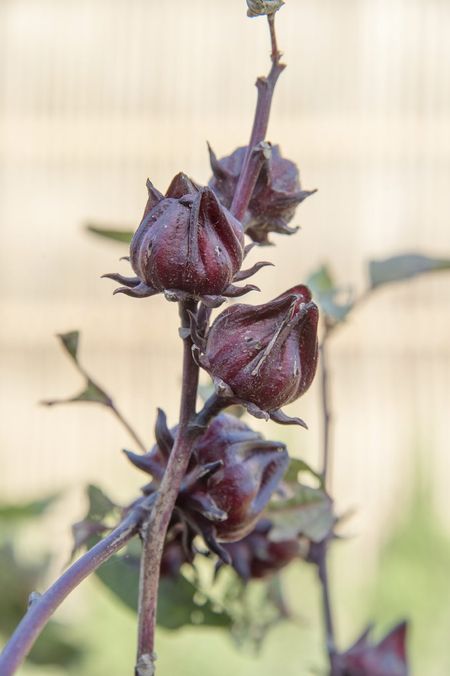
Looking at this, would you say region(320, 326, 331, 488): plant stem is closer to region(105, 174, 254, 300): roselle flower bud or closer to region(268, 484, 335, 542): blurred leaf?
region(268, 484, 335, 542): blurred leaf

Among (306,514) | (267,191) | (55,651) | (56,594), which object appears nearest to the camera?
(56,594)

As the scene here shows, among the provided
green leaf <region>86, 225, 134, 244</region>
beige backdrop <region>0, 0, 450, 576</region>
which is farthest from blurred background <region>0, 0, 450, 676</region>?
green leaf <region>86, 225, 134, 244</region>

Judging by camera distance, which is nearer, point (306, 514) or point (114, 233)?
point (306, 514)

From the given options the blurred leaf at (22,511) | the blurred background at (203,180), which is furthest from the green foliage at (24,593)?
the blurred background at (203,180)

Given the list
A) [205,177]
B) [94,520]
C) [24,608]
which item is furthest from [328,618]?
[205,177]

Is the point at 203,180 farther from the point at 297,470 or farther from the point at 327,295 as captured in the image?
the point at 297,470

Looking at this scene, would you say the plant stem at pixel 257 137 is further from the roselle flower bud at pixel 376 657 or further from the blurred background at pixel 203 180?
the blurred background at pixel 203 180

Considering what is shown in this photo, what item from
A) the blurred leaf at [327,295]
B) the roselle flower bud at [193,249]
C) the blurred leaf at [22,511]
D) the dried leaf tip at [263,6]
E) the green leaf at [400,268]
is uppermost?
the dried leaf tip at [263,6]
